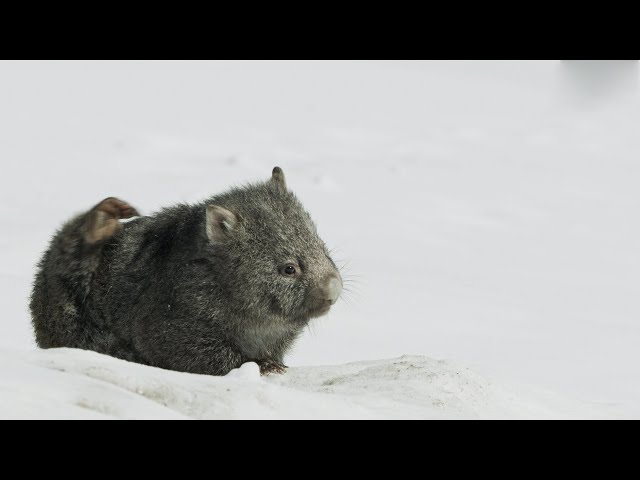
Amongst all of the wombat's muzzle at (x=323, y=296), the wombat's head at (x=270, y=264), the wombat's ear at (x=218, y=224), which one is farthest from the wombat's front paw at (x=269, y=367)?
the wombat's ear at (x=218, y=224)

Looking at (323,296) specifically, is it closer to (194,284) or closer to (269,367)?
(269,367)

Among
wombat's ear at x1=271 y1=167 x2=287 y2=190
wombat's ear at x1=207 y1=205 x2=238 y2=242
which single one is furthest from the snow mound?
wombat's ear at x1=271 y1=167 x2=287 y2=190

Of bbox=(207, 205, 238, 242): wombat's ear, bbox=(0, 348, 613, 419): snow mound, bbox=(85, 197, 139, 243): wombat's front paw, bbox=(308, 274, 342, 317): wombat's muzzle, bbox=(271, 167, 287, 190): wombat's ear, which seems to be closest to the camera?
bbox=(0, 348, 613, 419): snow mound

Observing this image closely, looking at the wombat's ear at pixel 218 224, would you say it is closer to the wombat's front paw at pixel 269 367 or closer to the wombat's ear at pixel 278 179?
the wombat's ear at pixel 278 179

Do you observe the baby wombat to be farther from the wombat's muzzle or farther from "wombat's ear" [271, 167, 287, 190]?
"wombat's ear" [271, 167, 287, 190]

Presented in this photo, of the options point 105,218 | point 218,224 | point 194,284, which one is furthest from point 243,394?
point 105,218

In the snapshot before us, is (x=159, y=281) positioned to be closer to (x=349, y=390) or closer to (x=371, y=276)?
(x=349, y=390)

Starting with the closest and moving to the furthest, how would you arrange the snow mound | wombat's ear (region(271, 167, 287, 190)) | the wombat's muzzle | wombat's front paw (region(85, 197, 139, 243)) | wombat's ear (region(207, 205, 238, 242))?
the snow mound → the wombat's muzzle → wombat's ear (region(207, 205, 238, 242)) → wombat's front paw (region(85, 197, 139, 243)) → wombat's ear (region(271, 167, 287, 190))
